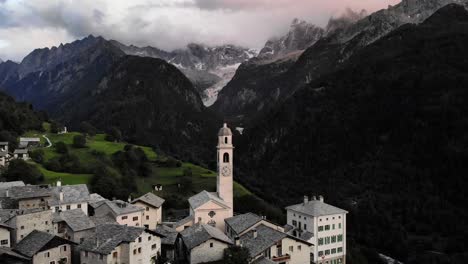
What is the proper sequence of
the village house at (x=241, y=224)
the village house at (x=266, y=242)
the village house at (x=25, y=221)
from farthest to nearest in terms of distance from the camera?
the village house at (x=241, y=224), the village house at (x=266, y=242), the village house at (x=25, y=221)

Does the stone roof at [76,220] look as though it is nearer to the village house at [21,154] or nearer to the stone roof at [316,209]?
the stone roof at [316,209]

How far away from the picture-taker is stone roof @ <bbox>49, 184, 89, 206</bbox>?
55.0 metres

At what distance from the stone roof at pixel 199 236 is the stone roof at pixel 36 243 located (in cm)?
970

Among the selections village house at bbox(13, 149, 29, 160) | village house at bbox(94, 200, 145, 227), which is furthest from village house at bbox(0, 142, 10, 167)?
village house at bbox(94, 200, 145, 227)

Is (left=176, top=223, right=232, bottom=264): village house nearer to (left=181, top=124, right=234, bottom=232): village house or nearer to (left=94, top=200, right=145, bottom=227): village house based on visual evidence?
(left=181, top=124, right=234, bottom=232): village house

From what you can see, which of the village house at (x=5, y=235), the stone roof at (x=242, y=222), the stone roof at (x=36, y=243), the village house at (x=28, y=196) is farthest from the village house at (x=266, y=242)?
the village house at (x=28, y=196)

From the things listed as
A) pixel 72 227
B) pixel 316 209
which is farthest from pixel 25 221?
pixel 316 209

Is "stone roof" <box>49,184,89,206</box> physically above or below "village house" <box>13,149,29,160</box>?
below

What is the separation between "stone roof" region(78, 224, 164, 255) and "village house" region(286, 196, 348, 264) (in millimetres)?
22243

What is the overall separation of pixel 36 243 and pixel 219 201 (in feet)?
66.5

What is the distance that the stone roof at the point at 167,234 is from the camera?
4791 cm

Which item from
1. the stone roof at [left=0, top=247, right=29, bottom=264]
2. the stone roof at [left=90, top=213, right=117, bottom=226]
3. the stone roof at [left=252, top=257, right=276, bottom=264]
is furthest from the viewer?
the stone roof at [left=90, top=213, right=117, bottom=226]

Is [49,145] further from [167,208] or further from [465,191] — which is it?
[465,191]

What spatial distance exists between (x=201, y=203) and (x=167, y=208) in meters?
22.4
